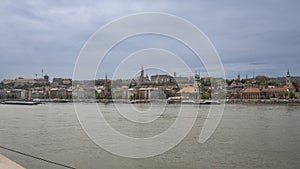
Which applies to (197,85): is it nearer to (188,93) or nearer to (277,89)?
(188,93)

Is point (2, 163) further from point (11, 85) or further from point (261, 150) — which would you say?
point (11, 85)

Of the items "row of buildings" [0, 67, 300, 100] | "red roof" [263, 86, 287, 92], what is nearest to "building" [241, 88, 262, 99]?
"row of buildings" [0, 67, 300, 100]

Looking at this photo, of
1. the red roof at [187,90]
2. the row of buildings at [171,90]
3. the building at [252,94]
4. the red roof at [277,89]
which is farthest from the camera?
the building at [252,94]

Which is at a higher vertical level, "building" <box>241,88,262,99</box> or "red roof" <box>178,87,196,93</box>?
"red roof" <box>178,87,196,93</box>

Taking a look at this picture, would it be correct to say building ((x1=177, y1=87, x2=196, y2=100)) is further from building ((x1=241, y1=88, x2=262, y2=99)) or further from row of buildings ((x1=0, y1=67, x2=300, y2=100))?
building ((x1=241, y1=88, x2=262, y2=99))

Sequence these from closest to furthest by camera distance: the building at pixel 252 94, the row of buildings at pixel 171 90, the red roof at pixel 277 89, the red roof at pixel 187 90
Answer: the row of buildings at pixel 171 90 → the red roof at pixel 187 90 → the red roof at pixel 277 89 → the building at pixel 252 94

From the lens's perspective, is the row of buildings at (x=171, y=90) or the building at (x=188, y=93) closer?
the row of buildings at (x=171, y=90)

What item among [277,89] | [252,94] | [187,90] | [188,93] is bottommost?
[252,94]

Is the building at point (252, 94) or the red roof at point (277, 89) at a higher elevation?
the red roof at point (277, 89)

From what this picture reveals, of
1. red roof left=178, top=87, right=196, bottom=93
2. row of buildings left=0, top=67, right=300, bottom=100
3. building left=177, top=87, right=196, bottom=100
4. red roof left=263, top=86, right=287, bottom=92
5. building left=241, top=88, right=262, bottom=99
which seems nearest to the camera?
row of buildings left=0, top=67, right=300, bottom=100

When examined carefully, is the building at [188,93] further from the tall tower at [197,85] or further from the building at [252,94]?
the building at [252,94]

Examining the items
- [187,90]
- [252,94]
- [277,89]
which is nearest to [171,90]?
[187,90]

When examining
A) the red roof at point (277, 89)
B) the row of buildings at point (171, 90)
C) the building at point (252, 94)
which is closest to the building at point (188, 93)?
the row of buildings at point (171, 90)

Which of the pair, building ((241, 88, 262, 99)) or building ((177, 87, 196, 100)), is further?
building ((241, 88, 262, 99))
